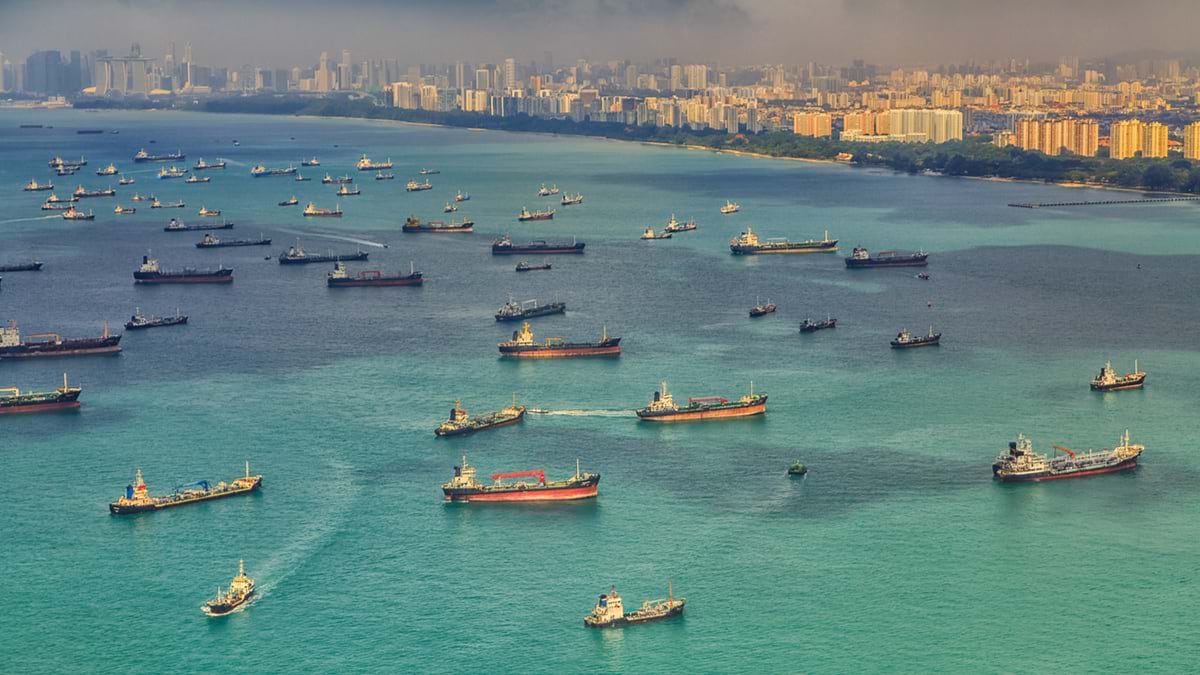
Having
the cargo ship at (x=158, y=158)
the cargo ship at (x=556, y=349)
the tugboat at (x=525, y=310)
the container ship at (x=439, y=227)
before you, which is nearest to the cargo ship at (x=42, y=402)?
the cargo ship at (x=556, y=349)

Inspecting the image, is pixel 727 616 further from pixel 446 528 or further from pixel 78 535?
pixel 78 535

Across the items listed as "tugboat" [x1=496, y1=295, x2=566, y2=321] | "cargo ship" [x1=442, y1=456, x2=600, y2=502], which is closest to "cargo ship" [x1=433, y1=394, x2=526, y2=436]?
"cargo ship" [x1=442, y1=456, x2=600, y2=502]

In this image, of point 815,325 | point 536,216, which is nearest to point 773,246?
point 536,216

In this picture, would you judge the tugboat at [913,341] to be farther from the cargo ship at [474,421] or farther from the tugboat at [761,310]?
the cargo ship at [474,421]

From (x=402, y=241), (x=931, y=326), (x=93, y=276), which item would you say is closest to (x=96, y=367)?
(x=93, y=276)

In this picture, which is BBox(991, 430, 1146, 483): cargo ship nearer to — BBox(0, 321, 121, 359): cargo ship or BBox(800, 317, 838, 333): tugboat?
BBox(800, 317, 838, 333): tugboat

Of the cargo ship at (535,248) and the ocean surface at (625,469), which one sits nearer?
the ocean surface at (625,469)

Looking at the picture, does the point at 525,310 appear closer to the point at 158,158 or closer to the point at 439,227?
the point at 439,227
